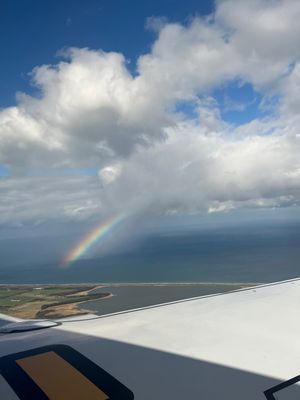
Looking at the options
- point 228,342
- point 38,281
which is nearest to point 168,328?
point 228,342

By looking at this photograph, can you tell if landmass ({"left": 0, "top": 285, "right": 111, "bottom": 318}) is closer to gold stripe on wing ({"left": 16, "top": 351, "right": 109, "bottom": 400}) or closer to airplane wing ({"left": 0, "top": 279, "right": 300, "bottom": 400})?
airplane wing ({"left": 0, "top": 279, "right": 300, "bottom": 400})

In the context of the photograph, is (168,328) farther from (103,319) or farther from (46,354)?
(46,354)

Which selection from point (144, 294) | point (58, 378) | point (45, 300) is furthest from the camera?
point (144, 294)

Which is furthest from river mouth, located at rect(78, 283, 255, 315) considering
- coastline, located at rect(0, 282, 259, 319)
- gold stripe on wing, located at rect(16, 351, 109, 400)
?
gold stripe on wing, located at rect(16, 351, 109, 400)

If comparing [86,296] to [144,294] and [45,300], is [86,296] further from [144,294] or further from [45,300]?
[144,294]

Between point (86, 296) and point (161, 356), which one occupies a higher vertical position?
point (161, 356)

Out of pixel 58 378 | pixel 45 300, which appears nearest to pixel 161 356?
pixel 58 378
